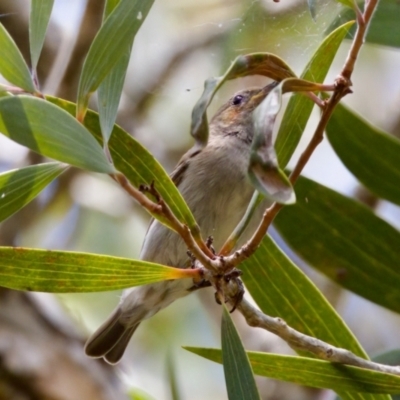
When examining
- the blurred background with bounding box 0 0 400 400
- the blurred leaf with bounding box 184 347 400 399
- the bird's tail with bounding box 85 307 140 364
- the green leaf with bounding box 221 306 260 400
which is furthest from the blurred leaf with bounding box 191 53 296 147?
the bird's tail with bounding box 85 307 140 364

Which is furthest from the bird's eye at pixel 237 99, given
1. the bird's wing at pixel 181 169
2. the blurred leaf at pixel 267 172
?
the blurred leaf at pixel 267 172

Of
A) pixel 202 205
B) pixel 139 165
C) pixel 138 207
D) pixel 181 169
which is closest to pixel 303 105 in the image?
pixel 139 165

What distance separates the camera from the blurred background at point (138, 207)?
Result: 2730 mm

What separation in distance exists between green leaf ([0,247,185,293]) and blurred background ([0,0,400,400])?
85 centimetres

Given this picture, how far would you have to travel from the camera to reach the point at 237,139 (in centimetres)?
265

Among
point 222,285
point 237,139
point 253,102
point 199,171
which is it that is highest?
point 253,102

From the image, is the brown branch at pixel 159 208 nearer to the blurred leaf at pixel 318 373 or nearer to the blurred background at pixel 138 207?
the blurred leaf at pixel 318 373

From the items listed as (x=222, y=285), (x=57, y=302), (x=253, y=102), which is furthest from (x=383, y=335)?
(x=222, y=285)

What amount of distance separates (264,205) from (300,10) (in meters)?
0.72

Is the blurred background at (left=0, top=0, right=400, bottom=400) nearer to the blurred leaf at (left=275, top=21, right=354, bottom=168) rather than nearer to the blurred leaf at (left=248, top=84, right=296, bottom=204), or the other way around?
the blurred leaf at (left=275, top=21, right=354, bottom=168)

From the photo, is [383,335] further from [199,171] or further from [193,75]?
[199,171]

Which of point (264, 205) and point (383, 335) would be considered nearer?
point (264, 205)

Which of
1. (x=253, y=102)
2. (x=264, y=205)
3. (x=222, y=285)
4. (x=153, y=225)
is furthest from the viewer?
(x=253, y=102)

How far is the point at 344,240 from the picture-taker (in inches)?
94.0
